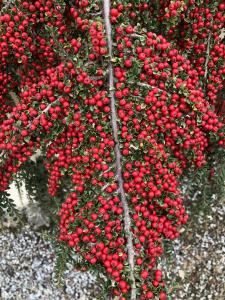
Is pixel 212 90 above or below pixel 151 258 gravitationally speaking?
above

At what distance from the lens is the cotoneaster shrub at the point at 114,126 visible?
1.35 meters

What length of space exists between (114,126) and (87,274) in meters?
2.18

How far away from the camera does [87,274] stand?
3.26 m

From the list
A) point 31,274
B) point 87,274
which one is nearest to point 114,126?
point 87,274

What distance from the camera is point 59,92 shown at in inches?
56.2

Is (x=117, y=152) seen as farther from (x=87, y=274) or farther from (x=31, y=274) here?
(x=31, y=274)

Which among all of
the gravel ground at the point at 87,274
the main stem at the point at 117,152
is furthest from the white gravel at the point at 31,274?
the main stem at the point at 117,152

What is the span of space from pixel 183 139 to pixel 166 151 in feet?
0.27

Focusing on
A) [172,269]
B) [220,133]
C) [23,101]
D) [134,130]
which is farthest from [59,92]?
[172,269]

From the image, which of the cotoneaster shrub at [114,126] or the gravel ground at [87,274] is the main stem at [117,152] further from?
the gravel ground at [87,274]

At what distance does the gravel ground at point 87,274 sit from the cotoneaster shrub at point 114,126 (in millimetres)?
1666

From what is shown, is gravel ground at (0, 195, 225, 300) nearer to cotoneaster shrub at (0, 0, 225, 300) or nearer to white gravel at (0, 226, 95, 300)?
white gravel at (0, 226, 95, 300)

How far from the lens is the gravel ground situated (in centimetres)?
308

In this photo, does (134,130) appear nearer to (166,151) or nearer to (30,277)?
(166,151)
